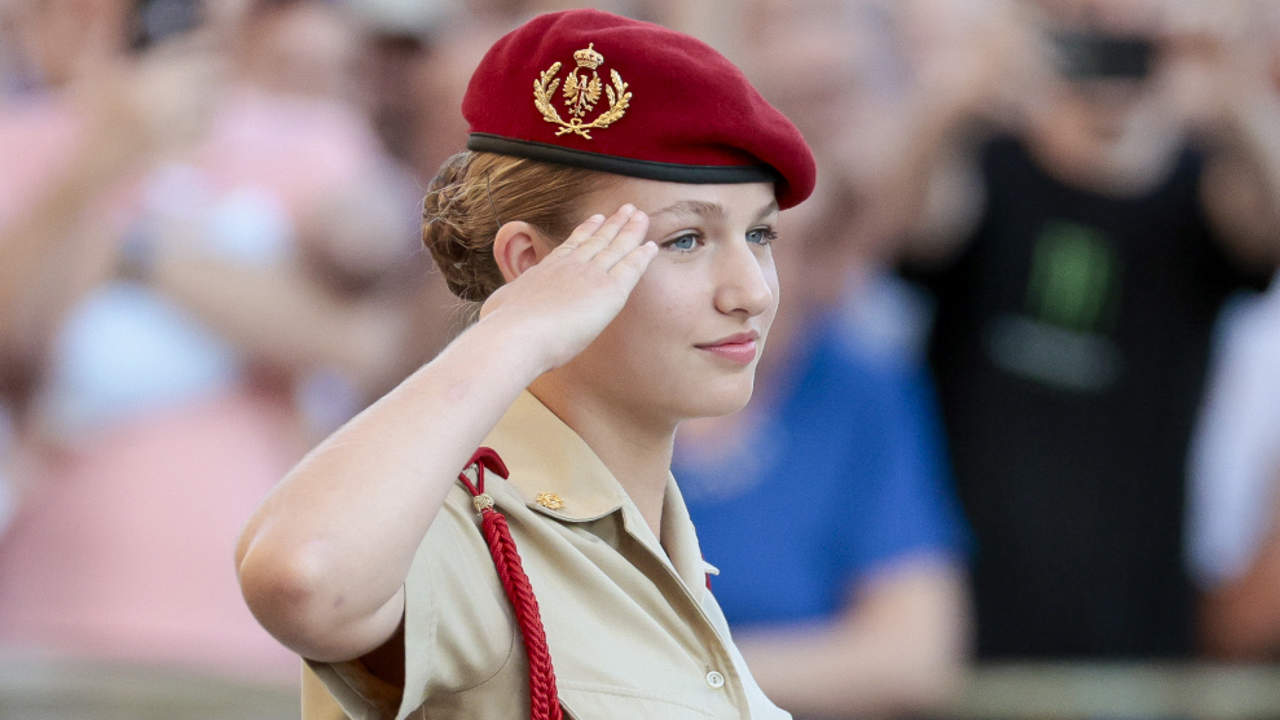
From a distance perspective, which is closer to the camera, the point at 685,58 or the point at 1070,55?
the point at 685,58

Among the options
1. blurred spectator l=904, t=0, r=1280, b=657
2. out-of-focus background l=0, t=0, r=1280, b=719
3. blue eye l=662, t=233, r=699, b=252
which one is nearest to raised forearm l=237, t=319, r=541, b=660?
blue eye l=662, t=233, r=699, b=252

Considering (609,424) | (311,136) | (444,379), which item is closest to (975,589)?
(311,136)

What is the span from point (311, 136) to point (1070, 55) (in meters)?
1.81

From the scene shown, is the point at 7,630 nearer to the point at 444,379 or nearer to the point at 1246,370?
the point at 444,379

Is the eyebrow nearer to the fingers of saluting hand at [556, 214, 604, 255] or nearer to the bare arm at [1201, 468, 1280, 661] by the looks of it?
the fingers of saluting hand at [556, 214, 604, 255]

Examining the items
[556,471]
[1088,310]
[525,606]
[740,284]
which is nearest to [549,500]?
[556,471]

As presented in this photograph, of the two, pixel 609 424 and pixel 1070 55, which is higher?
pixel 1070 55

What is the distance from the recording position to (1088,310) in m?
4.00

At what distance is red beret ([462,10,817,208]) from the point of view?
1.60 meters

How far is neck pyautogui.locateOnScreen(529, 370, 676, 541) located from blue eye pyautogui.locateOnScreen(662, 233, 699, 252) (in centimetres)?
17

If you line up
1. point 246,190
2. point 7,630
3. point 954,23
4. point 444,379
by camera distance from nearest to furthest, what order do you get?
point 444,379 < point 7,630 < point 246,190 < point 954,23

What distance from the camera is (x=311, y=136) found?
3520mm

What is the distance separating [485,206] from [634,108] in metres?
0.20

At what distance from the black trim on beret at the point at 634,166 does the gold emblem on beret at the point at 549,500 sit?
0.31m
